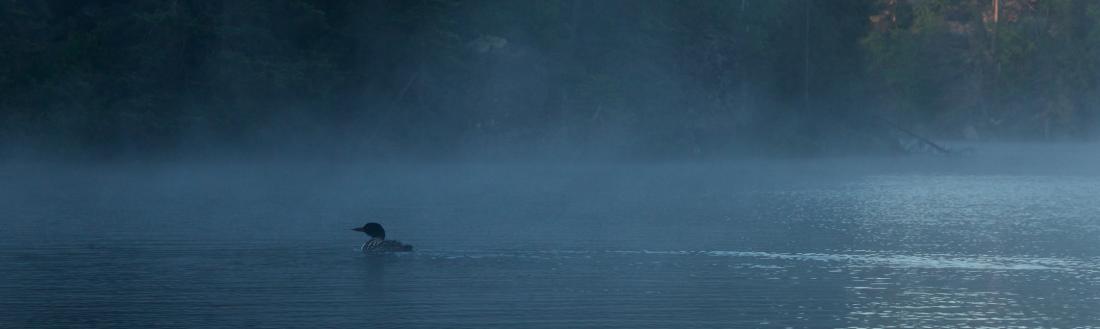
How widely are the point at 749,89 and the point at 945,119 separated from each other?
3559 cm

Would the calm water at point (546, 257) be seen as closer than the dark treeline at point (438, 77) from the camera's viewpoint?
Yes

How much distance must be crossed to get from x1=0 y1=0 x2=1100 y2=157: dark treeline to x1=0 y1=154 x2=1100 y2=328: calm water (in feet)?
35.4

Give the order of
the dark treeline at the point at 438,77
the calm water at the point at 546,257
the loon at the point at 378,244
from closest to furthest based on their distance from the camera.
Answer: the calm water at the point at 546,257 → the loon at the point at 378,244 → the dark treeline at the point at 438,77

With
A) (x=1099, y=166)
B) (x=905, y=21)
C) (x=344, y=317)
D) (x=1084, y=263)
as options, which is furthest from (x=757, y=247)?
(x=905, y=21)

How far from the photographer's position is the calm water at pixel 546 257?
1563 cm

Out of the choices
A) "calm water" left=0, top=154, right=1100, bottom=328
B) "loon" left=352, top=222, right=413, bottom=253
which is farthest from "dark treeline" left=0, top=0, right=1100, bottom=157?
"loon" left=352, top=222, right=413, bottom=253

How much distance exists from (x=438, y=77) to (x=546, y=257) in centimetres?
3264

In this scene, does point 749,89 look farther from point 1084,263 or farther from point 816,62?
point 1084,263

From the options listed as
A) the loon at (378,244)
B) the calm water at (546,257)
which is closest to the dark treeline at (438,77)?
the calm water at (546,257)

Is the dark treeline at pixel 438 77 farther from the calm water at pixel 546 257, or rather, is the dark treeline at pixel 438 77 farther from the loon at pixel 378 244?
the loon at pixel 378 244

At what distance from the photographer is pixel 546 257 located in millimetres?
20344

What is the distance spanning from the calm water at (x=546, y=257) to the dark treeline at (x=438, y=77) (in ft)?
35.4

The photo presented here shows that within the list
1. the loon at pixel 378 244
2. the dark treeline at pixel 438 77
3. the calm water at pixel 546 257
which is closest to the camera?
the calm water at pixel 546 257

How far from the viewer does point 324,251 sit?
2108 centimetres
